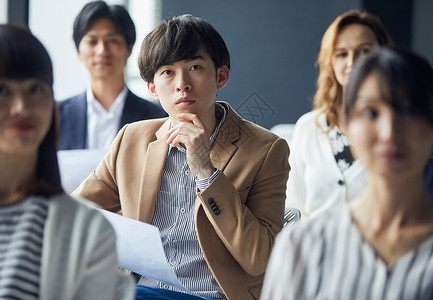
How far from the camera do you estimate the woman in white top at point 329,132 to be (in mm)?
2457

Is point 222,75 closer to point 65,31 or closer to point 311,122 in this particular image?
point 311,122

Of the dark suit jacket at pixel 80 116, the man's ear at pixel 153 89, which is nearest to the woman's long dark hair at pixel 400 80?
the man's ear at pixel 153 89

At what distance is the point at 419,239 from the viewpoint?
1000 mm

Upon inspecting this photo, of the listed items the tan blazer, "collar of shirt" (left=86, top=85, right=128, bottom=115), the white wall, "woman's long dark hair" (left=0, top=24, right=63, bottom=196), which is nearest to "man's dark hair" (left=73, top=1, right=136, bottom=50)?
"collar of shirt" (left=86, top=85, right=128, bottom=115)

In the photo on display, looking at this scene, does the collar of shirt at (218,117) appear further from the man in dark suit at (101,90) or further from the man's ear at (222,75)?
the man in dark suit at (101,90)

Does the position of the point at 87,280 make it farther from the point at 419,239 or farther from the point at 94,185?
Result: the point at 94,185

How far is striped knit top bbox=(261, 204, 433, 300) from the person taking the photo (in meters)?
0.98

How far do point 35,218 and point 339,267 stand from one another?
1.49ft

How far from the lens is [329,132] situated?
2533mm

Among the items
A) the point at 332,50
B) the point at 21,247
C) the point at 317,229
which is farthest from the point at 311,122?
the point at 21,247

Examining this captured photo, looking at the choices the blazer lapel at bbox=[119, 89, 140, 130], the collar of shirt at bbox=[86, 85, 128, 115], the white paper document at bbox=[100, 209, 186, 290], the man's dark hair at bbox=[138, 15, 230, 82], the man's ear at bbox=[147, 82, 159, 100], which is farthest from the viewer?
the collar of shirt at bbox=[86, 85, 128, 115]

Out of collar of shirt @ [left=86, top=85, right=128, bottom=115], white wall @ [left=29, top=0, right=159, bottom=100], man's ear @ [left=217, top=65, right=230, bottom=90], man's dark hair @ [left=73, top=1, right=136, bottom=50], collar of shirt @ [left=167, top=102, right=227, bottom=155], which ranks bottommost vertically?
white wall @ [left=29, top=0, right=159, bottom=100]

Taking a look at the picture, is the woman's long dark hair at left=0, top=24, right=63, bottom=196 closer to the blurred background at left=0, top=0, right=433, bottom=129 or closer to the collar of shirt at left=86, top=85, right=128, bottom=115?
the collar of shirt at left=86, top=85, right=128, bottom=115

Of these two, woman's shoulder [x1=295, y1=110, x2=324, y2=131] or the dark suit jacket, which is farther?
the dark suit jacket
